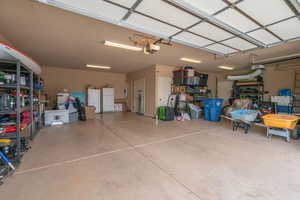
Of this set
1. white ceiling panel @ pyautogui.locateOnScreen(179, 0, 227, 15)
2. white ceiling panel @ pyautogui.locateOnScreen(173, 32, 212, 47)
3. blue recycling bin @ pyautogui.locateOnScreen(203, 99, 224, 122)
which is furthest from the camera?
blue recycling bin @ pyautogui.locateOnScreen(203, 99, 224, 122)

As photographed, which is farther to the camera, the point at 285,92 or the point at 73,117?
the point at 285,92

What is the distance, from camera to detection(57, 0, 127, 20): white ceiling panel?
1.96 metres

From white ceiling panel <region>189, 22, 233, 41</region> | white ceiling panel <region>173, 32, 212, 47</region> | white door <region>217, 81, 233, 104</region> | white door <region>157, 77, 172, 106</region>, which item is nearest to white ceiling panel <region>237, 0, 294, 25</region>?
white ceiling panel <region>189, 22, 233, 41</region>

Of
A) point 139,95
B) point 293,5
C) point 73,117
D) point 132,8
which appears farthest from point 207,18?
point 139,95

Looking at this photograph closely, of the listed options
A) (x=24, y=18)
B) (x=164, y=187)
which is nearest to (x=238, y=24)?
(x=164, y=187)

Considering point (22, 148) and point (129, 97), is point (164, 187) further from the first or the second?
point (129, 97)

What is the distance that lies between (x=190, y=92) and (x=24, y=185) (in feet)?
22.7

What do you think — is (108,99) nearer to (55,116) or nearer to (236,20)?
(55,116)

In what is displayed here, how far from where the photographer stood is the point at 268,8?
2105 millimetres

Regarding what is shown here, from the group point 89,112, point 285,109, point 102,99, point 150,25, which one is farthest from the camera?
point 102,99

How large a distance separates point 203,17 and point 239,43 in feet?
6.73

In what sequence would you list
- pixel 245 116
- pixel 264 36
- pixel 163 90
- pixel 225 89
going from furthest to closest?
pixel 225 89 → pixel 163 90 → pixel 245 116 → pixel 264 36

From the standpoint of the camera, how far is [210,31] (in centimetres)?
290

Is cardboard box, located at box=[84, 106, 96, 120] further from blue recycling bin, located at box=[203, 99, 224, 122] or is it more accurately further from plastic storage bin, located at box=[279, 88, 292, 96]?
plastic storage bin, located at box=[279, 88, 292, 96]
